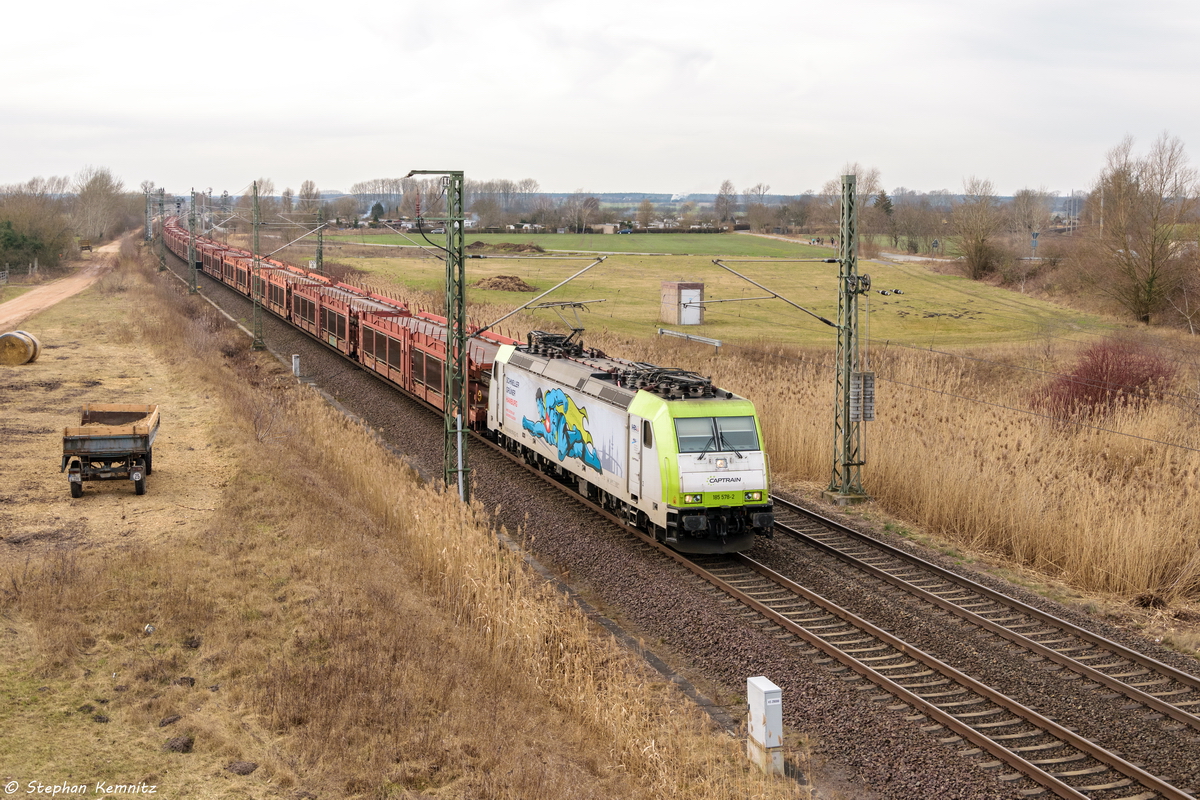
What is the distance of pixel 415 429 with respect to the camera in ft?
96.5

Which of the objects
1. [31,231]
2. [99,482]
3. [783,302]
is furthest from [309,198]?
[99,482]

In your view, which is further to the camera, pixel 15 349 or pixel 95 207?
pixel 95 207

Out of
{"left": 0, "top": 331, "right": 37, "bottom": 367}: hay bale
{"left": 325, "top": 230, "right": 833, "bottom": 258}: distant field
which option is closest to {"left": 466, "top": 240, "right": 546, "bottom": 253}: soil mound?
{"left": 325, "top": 230, "right": 833, "bottom": 258}: distant field

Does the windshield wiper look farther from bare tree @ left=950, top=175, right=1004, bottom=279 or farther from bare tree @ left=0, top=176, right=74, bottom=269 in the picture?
bare tree @ left=0, top=176, right=74, bottom=269

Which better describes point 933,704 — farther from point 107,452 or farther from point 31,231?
point 31,231

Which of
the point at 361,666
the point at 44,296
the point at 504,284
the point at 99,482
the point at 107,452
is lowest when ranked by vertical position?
the point at 361,666

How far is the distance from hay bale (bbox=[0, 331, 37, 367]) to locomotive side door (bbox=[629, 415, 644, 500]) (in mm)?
30783

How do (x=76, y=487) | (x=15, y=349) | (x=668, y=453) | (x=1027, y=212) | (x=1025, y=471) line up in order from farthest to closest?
(x=1027, y=212), (x=15, y=349), (x=1025, y=471), (x=76, y=487), (x=668, y=453)

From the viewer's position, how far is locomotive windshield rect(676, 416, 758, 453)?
1758cm

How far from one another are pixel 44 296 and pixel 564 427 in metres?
61.2

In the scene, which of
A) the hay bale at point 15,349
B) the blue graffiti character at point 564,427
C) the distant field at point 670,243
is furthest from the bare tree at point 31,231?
the blue graffiti character at point 564,427

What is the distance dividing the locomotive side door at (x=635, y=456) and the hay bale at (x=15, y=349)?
3078 cm

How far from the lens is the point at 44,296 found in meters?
68.7

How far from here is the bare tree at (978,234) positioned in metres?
71.2
